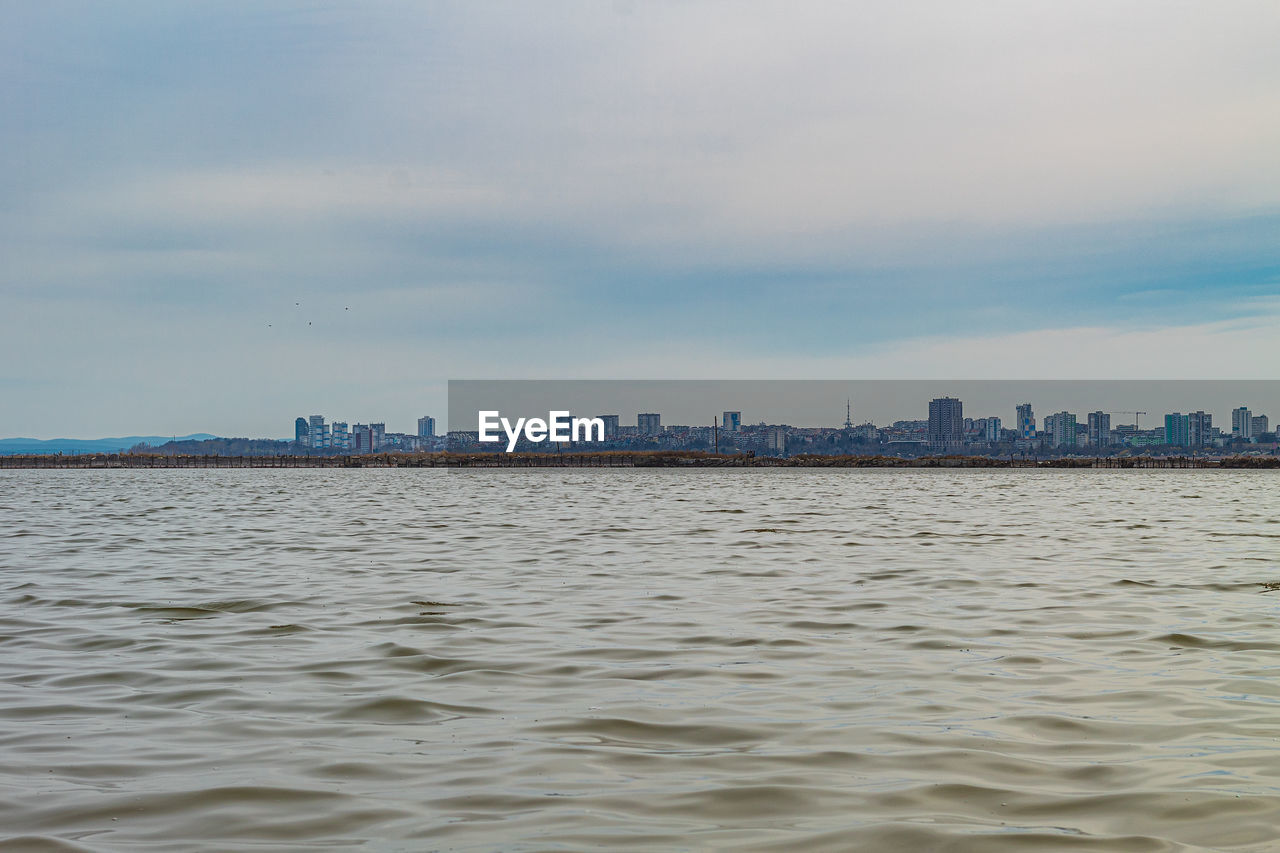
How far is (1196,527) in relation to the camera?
88.7 ft

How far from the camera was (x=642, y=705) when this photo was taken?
306 inches

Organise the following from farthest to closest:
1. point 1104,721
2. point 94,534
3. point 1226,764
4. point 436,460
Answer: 1. point 436,460
2. point 94,534
3. point 1104,721
4. point 1226,764

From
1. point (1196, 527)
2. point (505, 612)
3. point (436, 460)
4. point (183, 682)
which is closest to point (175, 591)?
point (505, 612)

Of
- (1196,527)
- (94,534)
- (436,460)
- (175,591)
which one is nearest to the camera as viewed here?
(175,591)

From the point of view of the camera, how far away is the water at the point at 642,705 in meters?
5.26

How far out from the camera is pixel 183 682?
8625 mm

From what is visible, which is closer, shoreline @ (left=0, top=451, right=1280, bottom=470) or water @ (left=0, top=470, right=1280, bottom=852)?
water @ (left=0, top=470, right=1280, bottom=852)

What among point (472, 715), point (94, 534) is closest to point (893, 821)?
point (472, 715)

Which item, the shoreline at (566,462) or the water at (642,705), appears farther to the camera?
the shoreline at (566,462)

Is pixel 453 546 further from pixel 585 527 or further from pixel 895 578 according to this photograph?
pixel 895 578

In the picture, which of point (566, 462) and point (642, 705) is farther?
point (566, 462)

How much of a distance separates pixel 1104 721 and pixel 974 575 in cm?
892

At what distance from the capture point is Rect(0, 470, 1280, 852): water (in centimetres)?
526

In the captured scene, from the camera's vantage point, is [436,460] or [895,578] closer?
[895,578]
